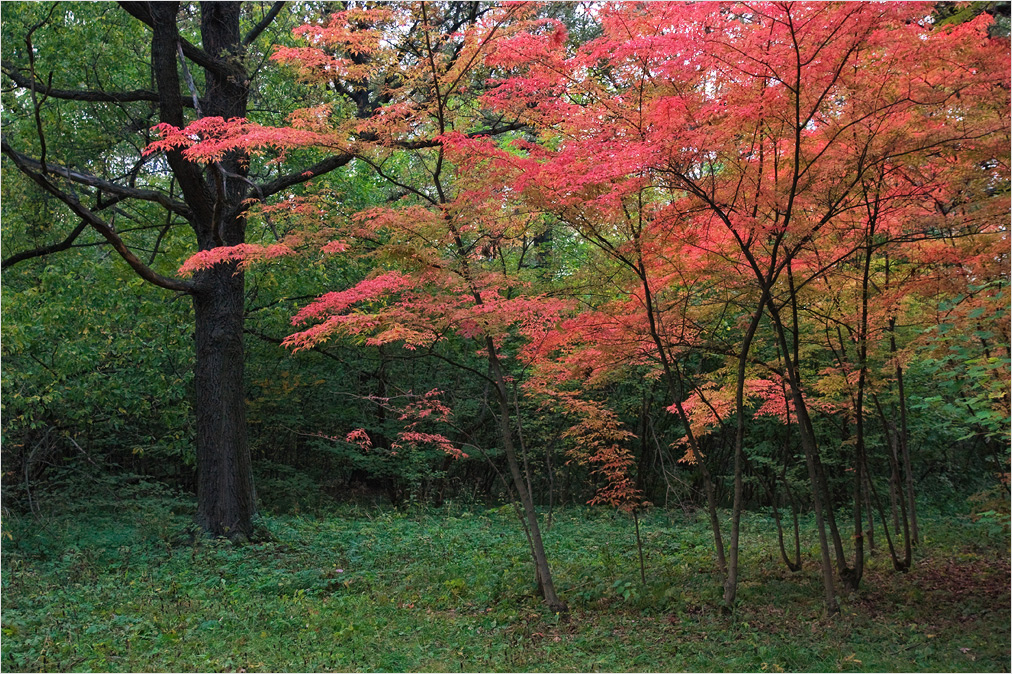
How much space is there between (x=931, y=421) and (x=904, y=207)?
7.24m

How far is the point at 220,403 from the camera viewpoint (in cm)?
866

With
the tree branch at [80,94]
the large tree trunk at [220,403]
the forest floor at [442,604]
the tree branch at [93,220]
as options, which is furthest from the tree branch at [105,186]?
the forest floor at [442,604]

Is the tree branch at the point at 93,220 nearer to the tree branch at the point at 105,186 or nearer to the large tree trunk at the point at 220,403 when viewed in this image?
the tree branch at the point at 105,186

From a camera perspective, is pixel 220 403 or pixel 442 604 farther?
pixel 220 403

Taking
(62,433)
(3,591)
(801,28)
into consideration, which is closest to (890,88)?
(801,28)

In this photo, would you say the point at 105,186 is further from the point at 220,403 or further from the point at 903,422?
the point at 903,422

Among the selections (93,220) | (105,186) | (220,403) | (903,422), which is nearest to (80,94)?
(105,186)

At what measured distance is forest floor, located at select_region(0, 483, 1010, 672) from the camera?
492 cm

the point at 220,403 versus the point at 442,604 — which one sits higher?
the point at 220,403

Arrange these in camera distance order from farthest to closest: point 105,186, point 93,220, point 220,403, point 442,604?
point 220,403
point 105,186
point 93,220
point 442,604

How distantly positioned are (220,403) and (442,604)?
397cm

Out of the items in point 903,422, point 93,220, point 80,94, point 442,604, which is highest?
point 80,94

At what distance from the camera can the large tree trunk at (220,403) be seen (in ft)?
28.1

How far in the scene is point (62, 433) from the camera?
7.92 m
